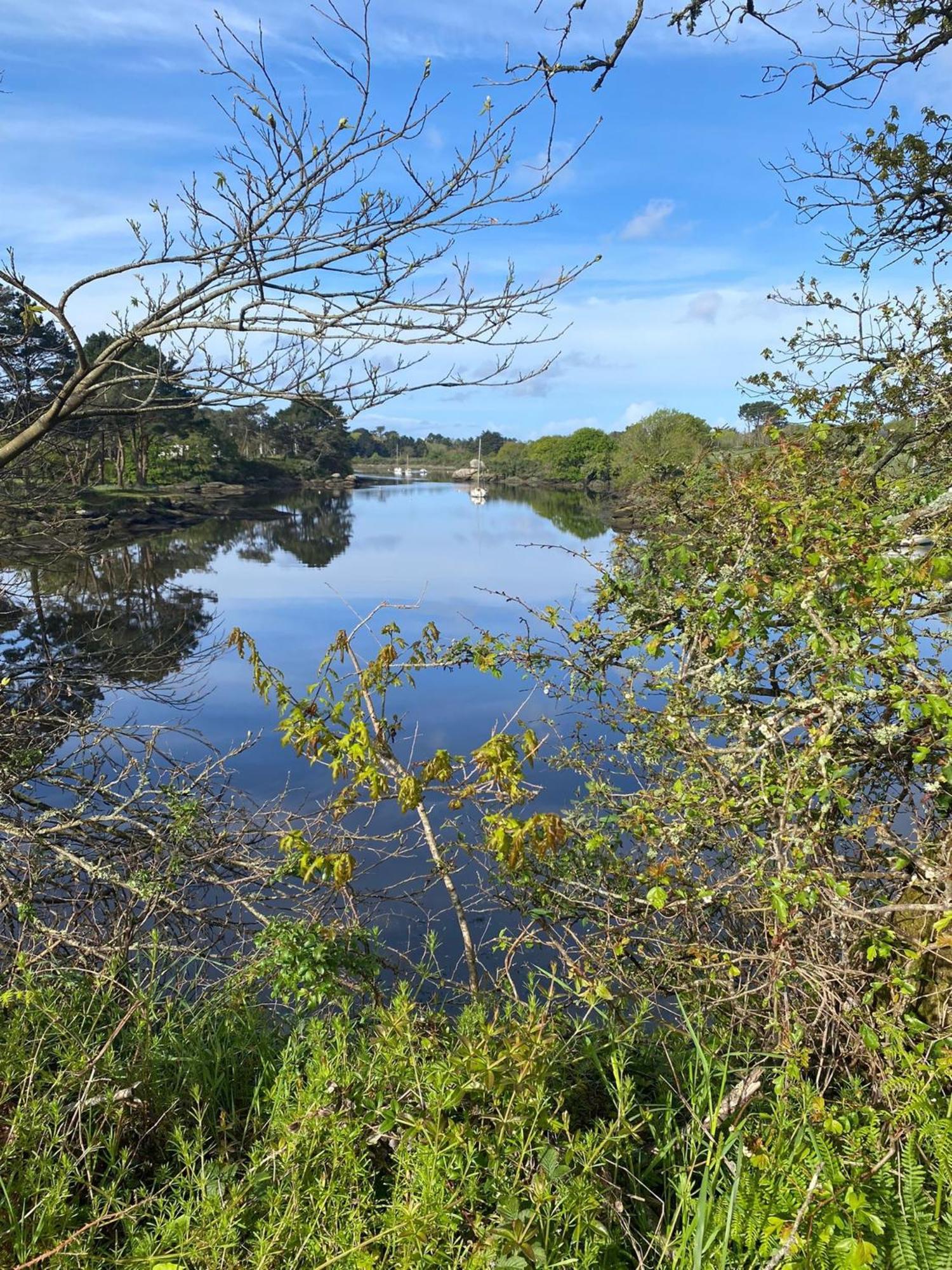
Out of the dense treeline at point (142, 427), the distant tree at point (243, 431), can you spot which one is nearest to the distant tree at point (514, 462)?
the dense treeline at point (142, 427)

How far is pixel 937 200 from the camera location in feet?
20.2

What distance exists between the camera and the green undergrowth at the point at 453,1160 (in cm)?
186

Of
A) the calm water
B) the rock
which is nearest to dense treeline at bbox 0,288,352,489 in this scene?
the rock

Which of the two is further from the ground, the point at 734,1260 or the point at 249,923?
the point at 734,1260

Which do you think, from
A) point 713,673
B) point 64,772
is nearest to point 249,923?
point 64,772

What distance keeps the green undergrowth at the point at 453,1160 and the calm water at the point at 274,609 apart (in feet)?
5.92

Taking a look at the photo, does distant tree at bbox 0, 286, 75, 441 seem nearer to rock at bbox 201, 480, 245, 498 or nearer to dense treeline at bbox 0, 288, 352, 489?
dense treeline at bbox 0, 288, 352, 489

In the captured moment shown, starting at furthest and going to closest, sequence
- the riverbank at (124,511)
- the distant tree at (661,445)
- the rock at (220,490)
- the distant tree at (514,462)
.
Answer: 1. the distant tree at (514,462)
2. the rock at (220,490)
3. the riverbank at (124,511)
4. the distant tree at (661,445)

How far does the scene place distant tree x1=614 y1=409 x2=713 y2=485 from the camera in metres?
6.33

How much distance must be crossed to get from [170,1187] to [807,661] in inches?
116

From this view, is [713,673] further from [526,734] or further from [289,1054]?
[289,1054]

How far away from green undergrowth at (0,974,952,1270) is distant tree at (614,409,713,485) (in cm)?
427

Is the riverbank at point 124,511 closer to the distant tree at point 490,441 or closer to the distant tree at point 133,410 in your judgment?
the distant tree at point 133,410

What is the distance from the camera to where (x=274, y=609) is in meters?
23.1
